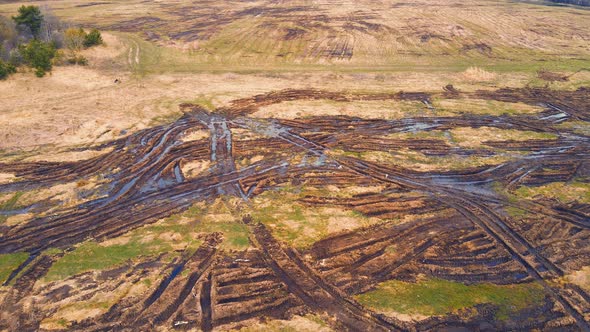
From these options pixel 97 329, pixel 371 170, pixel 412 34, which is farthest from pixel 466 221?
pixel 412 34

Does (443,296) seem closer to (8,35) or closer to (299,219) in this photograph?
(299,219)

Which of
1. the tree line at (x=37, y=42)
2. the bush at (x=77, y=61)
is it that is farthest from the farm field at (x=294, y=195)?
the tree line at (x=37, y=42)

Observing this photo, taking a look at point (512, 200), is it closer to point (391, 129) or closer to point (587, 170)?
point (587, 170)

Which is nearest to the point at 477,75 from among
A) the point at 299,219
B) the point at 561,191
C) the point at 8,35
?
the point at 561,191

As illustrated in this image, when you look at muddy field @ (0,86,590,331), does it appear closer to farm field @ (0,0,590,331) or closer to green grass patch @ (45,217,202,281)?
farm field @ (0,0,590,331)

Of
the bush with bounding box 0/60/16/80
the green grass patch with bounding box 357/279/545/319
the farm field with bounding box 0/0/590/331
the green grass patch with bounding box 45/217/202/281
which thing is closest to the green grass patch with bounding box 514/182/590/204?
the farm field with bounding box 0/0/590/331

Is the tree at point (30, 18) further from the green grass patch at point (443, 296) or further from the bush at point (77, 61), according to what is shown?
the green grass patch at point (443, 296)
